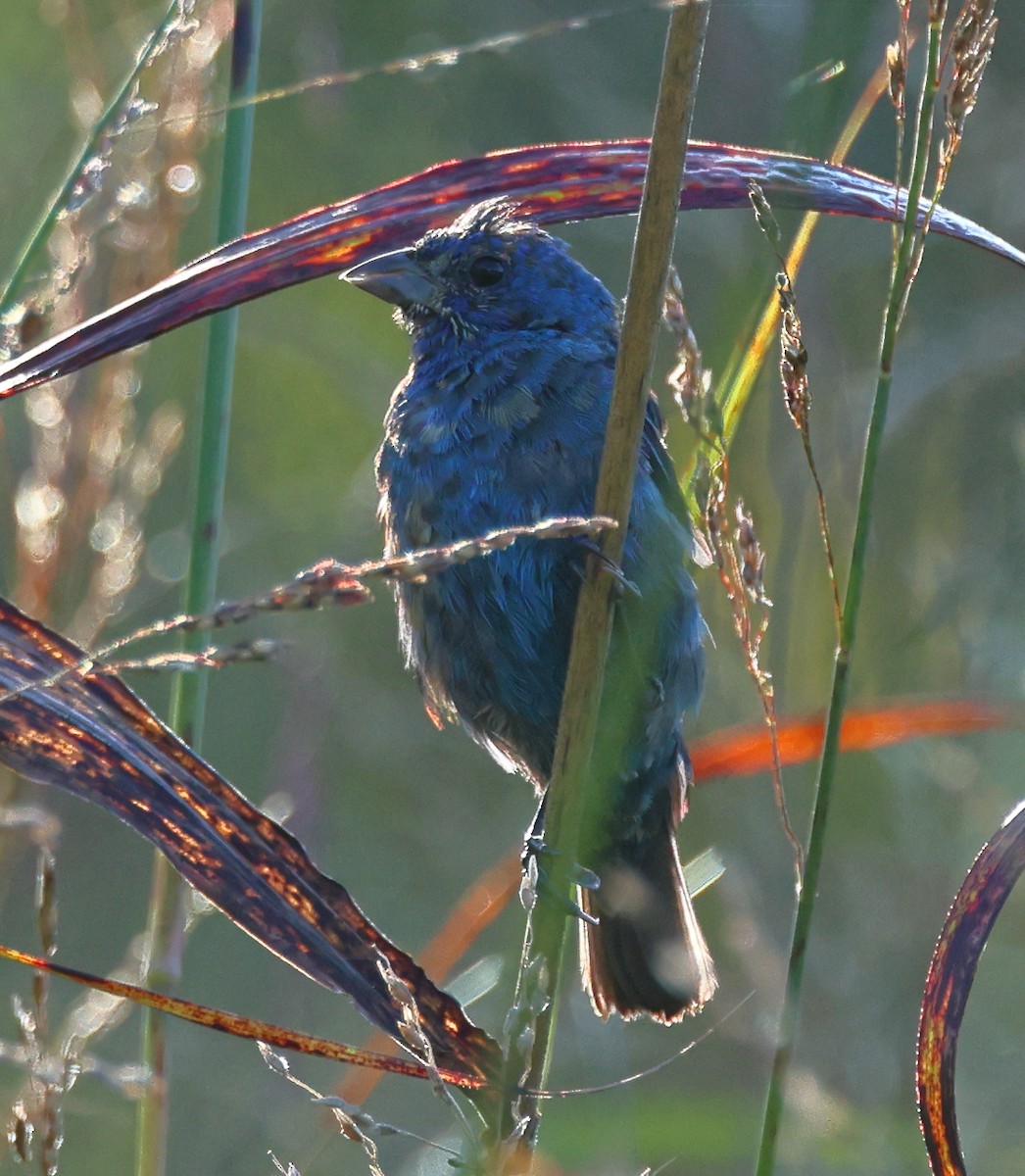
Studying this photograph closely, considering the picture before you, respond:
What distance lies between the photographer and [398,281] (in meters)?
2.92

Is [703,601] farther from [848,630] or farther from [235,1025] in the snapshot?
[235,1025]

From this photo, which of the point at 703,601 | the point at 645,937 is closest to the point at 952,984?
the point at 645,937

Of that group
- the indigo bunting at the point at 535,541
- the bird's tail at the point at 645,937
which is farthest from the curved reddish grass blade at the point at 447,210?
the bird's tail at the point at 645,937

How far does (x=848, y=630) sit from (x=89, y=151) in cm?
100

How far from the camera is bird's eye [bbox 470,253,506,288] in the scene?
2902mm

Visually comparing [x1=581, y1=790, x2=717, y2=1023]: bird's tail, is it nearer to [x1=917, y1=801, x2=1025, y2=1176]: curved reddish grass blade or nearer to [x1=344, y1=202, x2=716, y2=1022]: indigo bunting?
[x1=344, y1=202, x2=716, y2=1022]: indigo bunting

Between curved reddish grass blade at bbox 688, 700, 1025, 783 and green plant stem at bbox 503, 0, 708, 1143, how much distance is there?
361 mm

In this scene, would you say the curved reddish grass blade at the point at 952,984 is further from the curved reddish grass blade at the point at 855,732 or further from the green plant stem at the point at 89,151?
the green plant stem at the point at 89,151

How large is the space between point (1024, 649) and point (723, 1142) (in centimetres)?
140

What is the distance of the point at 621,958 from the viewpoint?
2.93 meters

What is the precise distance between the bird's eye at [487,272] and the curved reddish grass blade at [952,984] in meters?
1.81

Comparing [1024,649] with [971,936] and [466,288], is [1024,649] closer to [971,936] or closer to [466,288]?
[466,288]

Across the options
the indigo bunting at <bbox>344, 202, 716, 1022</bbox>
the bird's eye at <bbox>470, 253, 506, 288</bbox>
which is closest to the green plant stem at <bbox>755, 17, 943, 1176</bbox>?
the indigo bunting at <bbox>344, 202, 716, 1022</bbox>

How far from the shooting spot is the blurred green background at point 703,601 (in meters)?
2.92
